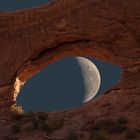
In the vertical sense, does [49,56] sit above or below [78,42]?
below

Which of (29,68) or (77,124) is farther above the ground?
(29,68)

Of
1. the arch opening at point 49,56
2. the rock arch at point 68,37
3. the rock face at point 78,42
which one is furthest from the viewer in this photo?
the arch opening at point 49,56

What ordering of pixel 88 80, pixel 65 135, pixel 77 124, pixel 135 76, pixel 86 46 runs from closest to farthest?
pixel 65 135, pixel 77 124, pixel 135 76, pixel 86 46, pixel 88 80

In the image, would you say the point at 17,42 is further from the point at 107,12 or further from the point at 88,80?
the point at 88,80

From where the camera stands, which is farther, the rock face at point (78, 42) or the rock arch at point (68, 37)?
the rock arch at point (68, 37)

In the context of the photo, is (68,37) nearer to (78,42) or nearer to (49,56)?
(78,42)

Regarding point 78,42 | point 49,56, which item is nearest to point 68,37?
point 78,42

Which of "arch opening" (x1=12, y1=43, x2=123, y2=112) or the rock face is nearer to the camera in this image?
the rock face

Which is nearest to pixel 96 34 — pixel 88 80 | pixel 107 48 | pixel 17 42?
pixel 107 48
